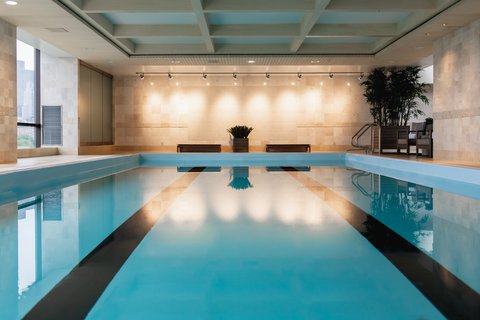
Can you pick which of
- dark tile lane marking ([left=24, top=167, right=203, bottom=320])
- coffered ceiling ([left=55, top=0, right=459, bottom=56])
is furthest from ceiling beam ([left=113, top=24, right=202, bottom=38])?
dark tile lane marking ([left=24, top=167, right=203, bottom=320])

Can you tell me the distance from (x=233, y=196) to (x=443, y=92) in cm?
667

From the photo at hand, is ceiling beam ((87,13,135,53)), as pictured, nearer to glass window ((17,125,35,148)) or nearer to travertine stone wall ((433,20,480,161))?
glass window ((17,125,35,148))

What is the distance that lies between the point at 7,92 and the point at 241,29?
4992 mm

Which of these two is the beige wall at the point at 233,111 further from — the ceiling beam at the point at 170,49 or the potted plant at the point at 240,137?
the ceiling beam at the point at 170,49

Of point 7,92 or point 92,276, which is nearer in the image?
point 92,276

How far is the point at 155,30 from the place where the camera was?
963 cm

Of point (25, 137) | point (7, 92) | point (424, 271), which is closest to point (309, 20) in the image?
point (7, 92)

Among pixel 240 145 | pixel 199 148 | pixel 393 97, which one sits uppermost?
pixel 393 97

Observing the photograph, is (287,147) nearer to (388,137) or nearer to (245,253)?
(388,137)

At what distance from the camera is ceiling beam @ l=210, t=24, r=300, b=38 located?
376 inches

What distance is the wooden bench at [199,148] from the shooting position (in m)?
14.9

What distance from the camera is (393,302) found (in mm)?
1881

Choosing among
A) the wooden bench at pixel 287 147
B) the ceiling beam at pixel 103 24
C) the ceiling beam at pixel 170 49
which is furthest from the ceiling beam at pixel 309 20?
the wooden bench at pixel 287 147

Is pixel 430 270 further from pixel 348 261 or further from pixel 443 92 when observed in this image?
pixel 443 92
